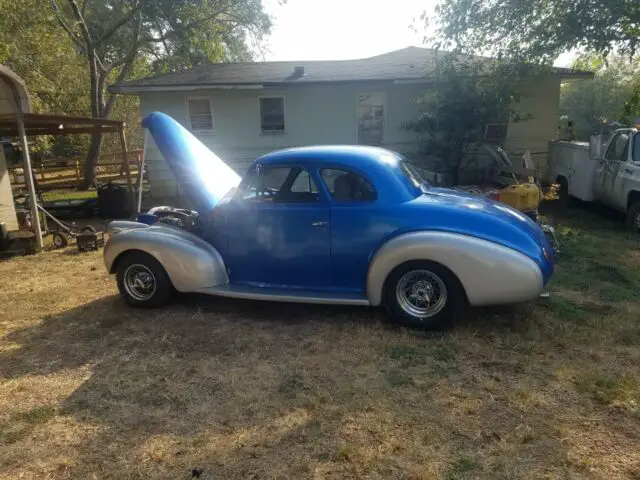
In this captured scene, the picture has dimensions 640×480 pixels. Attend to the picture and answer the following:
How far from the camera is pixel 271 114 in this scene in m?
14.6

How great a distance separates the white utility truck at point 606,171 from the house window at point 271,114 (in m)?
7.89

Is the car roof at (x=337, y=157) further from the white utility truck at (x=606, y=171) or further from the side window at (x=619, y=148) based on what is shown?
the side window at (x=619, y=148)

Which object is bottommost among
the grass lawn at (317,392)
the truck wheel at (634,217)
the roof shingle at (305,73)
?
the grass lawn at (317,392)

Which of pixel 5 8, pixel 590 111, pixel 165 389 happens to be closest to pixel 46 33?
pixel 5 8

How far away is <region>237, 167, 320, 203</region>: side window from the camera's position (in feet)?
15.9

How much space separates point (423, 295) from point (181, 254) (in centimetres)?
255

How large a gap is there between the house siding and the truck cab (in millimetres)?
5720

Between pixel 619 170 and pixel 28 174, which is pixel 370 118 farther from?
pixel 28 174

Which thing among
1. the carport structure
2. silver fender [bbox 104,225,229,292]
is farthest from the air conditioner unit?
silver fender [bbox 104,225,229,292]

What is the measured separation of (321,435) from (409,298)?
72.6 inches

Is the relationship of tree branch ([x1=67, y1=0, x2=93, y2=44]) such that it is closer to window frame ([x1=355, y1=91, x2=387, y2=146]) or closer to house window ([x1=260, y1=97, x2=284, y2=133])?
house window ([x1=260, y1=97, x2=284, y2=133])

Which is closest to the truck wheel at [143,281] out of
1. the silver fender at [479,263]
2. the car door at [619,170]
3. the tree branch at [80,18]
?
the silver fender at [479,263]

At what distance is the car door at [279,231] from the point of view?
469 cm

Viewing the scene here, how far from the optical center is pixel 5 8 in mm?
14555
